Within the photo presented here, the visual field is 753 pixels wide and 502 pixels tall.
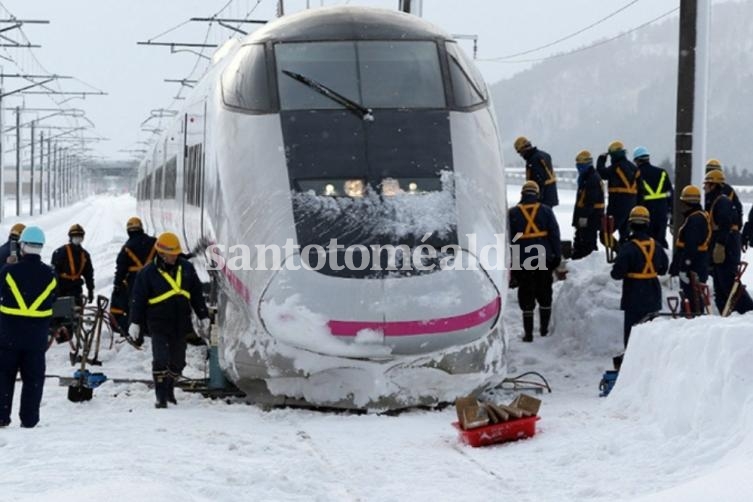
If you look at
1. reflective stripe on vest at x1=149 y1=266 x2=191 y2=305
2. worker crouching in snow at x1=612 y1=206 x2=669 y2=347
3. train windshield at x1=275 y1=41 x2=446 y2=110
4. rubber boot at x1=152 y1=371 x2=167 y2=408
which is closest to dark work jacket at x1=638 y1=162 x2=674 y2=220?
worker crouching in snow at x1=612 y1=206 x2=669 y2=347

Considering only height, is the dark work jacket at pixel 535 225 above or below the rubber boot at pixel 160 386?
above

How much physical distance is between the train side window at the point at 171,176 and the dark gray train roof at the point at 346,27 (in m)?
5.79

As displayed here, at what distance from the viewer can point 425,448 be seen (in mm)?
7988

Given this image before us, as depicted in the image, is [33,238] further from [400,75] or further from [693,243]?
[693,243]

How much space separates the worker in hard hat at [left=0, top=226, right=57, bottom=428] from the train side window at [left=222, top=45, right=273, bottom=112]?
6.99ft

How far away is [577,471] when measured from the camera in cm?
704

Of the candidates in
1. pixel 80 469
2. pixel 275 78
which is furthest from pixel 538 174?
pixel 80 469

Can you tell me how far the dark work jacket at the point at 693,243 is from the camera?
40.5ft

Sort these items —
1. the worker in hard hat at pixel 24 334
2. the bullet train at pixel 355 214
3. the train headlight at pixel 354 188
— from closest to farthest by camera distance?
the bullet train at pixel 355 214, the worker in hard hat at pixel 24 334, the train headlight at pixel 354 188

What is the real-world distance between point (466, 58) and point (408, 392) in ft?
10.8

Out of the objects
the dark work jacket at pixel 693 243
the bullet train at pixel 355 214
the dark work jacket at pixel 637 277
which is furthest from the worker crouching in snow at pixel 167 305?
the dark work jacket at pixel 693 243

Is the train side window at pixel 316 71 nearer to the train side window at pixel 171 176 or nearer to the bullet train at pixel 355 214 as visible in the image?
the bullet train at pixel 355 214

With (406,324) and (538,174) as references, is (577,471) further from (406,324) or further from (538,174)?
(538,174)

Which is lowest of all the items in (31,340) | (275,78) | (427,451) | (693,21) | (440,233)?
(427,451)
